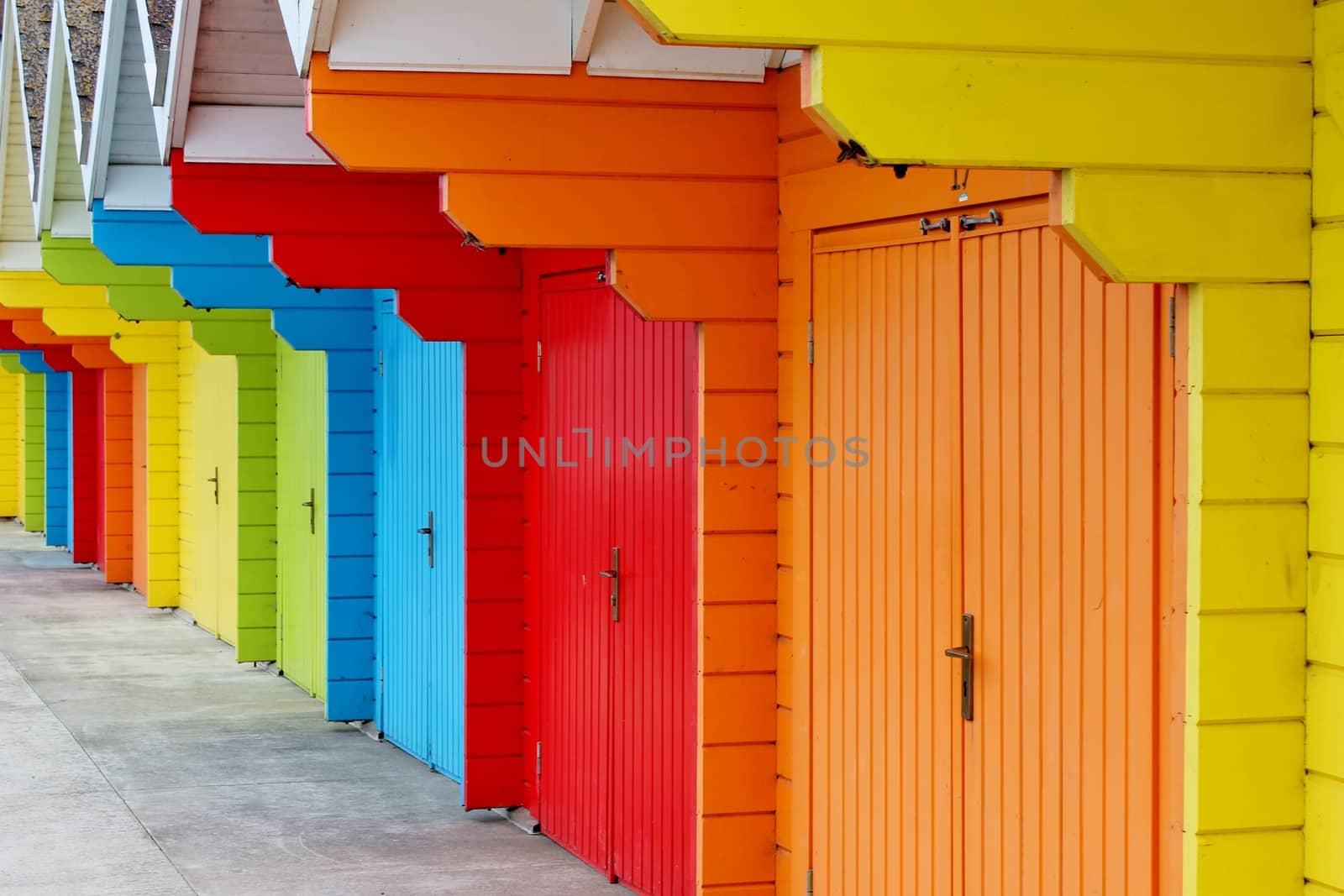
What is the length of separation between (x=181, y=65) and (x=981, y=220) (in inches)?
143

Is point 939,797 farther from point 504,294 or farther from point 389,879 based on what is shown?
point 504,294

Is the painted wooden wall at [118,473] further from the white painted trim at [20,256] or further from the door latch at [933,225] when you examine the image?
the door latch at [933,225]

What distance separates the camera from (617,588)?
6156 millimetres

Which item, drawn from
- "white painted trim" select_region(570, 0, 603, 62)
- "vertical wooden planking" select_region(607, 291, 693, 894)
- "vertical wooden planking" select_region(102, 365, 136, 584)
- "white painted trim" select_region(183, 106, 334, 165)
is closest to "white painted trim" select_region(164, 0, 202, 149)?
"white painted trim" select_region(183, 106, 334, 165)

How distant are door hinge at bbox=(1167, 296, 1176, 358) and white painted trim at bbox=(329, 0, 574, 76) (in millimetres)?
2098

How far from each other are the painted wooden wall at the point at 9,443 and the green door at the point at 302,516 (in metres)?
17.1

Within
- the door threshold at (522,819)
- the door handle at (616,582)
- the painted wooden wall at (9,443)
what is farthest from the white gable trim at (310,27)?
the painted wooden wall at (9,443)

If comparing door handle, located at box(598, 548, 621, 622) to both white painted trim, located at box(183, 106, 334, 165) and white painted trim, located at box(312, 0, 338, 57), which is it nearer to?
white painted trim, located at box(183, 106, 334, 165)

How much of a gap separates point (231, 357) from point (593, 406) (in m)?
6.60

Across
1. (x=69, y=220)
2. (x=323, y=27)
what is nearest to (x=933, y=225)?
(x=323, y=27)

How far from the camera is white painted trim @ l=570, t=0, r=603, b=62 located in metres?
4.70

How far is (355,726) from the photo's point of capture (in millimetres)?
9570

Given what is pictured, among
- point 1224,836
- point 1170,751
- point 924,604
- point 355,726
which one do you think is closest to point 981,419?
point 924,604

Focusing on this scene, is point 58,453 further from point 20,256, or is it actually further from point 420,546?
point 420,546
